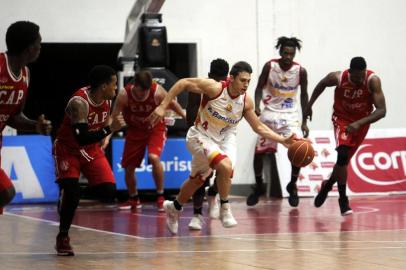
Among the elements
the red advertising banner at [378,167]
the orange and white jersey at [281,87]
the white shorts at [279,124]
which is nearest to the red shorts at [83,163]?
the white shorts at [279,124]

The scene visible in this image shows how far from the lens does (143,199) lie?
1627cm

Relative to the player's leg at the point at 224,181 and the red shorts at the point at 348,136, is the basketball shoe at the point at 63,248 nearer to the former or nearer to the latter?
the player's leg at the point at 224,181

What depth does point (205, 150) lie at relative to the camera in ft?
30.7

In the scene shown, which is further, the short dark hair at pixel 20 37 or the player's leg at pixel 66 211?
the player's leg at pixel 66 211

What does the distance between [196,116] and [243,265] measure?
359 cm

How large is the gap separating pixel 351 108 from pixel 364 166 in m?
4.84

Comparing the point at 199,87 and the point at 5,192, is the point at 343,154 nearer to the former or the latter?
the point at 199,87

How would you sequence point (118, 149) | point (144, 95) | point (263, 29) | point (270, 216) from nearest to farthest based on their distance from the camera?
point (270, 216), point (144, 95), point (118, 149), point (263, 29)

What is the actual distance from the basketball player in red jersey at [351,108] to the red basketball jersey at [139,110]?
267 centimetres

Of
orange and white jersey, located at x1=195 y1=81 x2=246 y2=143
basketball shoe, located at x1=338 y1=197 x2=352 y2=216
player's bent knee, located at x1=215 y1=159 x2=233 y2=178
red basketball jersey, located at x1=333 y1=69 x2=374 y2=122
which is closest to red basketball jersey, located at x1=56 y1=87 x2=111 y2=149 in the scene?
player's bent knee, located at x1=215 y1=159 x2=233 y2=178

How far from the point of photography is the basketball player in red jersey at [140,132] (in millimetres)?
13398

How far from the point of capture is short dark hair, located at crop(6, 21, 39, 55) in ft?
23.0

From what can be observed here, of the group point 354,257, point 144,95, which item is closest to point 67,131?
point 354,257

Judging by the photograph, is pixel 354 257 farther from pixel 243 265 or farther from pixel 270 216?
pixel 270 216
